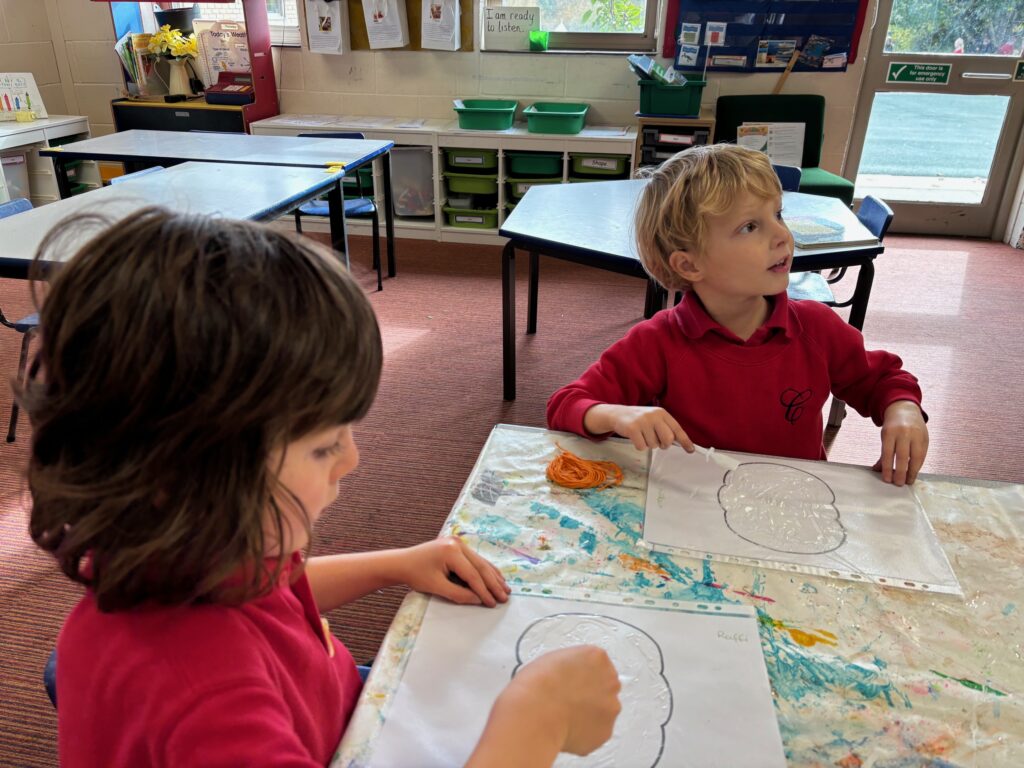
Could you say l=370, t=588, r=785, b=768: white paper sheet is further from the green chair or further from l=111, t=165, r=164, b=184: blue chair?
the green chair

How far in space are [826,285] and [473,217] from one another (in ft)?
7.43

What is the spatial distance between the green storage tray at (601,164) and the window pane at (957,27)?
1.56 meters

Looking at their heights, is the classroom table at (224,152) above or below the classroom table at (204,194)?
above

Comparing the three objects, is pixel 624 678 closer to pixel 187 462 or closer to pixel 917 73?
pixel 187 462

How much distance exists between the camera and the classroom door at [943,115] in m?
3.89

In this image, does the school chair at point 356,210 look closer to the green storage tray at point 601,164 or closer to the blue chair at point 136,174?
the blue chair at point 136,174

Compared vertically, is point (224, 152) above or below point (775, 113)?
below

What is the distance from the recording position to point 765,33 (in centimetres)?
385

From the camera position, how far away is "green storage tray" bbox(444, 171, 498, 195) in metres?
4.03

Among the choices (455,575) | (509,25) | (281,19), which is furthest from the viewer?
(281,19)

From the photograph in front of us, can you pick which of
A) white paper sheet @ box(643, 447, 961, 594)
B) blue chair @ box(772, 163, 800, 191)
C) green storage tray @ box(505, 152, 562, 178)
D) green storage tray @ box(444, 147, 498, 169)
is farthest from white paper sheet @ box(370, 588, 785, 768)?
green storage tray @ box(444, 147, 498, 169)

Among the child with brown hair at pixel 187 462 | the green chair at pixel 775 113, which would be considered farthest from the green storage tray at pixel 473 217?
the child with brown hair at pixel 187 462

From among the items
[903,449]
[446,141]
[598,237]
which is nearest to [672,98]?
[446,141]

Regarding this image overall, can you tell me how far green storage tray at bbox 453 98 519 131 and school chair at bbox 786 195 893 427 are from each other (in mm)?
2051
